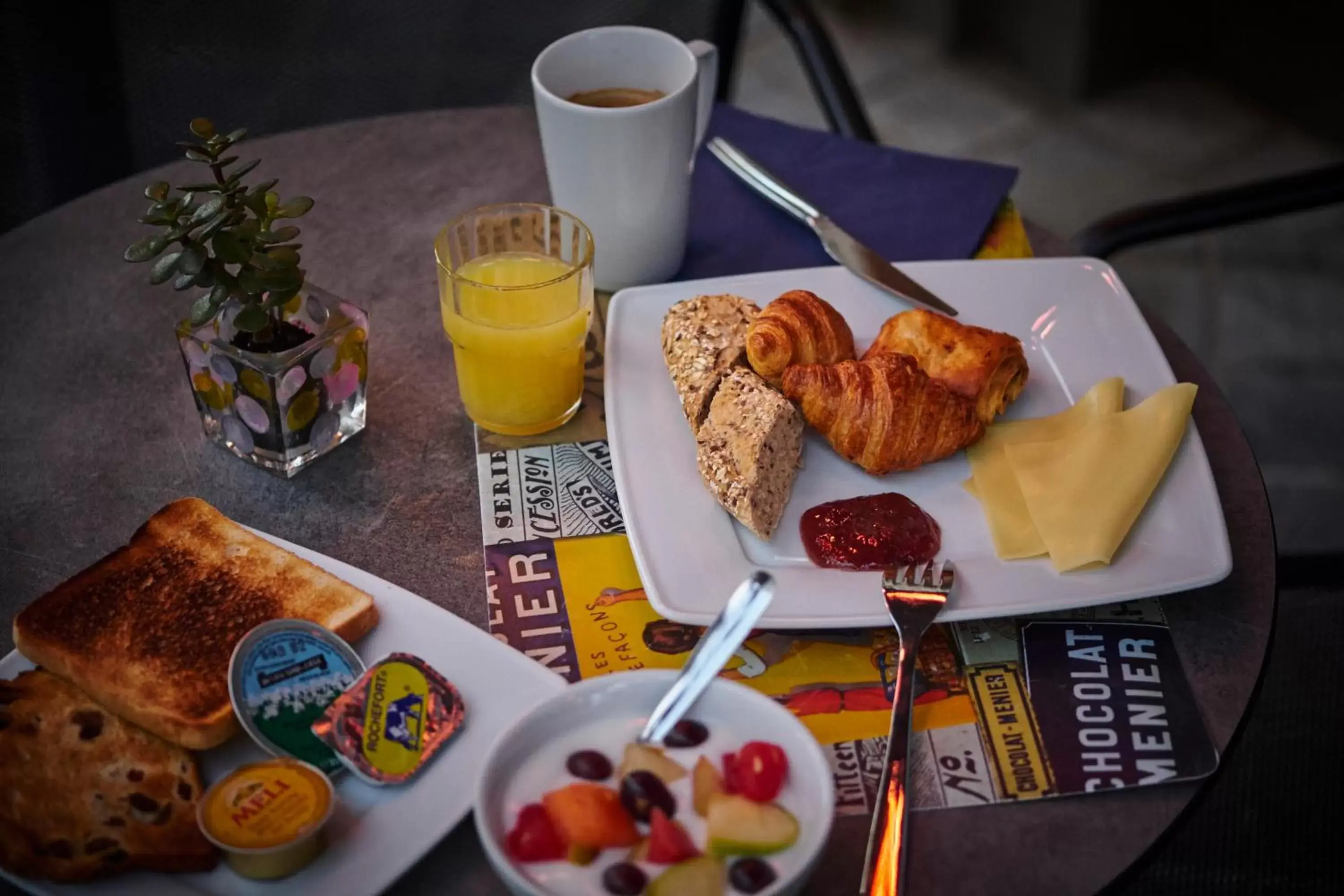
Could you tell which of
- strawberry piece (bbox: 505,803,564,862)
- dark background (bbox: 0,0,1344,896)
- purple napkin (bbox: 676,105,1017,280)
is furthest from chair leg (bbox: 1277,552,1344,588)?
strawberry piece (bbox: 505,803,564,862)

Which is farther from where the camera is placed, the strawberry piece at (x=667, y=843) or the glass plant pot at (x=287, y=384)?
the glass plant pot at (x=287, y=384)

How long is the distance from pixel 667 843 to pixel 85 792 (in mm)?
456

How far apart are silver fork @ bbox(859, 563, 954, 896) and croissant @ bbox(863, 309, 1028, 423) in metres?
0.25

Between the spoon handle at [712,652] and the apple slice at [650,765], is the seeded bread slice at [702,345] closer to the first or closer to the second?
the spoon handle at [712,652]

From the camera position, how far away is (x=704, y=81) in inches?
66.9

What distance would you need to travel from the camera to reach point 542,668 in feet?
3.65

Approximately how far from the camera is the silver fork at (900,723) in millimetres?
988

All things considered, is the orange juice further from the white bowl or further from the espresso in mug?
the white bowl

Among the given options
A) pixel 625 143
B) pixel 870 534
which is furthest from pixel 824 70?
pixel 870 534

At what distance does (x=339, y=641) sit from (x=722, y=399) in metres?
0.48

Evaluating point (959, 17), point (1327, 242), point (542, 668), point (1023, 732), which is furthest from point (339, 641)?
point (959, 17)

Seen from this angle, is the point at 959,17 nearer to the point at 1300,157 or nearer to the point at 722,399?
the point at 1300,157

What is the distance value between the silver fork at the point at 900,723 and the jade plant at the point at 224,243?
0.65 metres

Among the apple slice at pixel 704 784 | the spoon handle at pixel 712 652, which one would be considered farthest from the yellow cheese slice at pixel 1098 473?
the apple slice at pixel 704 784
